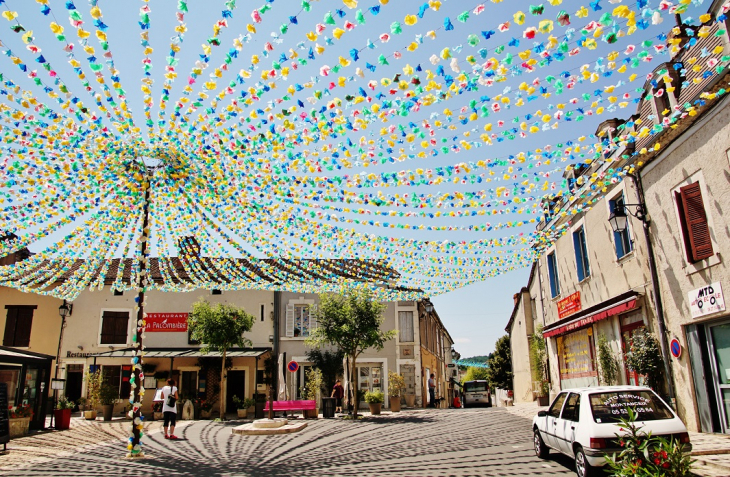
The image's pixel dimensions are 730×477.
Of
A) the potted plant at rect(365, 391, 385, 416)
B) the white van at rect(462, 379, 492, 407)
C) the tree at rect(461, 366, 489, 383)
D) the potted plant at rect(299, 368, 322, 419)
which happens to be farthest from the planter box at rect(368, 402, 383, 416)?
the tree at rect(461, 366, 489, 383)

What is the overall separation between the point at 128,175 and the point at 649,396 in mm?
9773

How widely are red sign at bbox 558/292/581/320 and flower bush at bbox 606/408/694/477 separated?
998 cm

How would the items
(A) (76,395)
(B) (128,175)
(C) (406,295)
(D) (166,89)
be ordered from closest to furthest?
(D) (166,89) < (B) (128,175) < (C) (406,295) < (A) (76,395)

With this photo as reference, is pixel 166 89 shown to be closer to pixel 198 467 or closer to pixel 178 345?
pixel 198 467

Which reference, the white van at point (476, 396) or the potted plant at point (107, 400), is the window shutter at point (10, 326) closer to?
the potted plant at point (107, 400)

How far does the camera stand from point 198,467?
9.10 meters

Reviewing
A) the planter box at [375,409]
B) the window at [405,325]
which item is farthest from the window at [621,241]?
the window at [405,325]

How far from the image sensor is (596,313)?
13805 millimetres

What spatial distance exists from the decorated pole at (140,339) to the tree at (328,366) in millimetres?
13914

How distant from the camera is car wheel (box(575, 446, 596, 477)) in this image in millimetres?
6734

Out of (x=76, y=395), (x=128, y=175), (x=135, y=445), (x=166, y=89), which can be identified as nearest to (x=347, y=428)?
(x=135, y=445)

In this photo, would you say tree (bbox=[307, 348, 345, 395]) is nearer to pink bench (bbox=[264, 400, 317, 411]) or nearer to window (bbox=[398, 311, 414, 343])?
window (bbox=[398, 311, 414, 343])

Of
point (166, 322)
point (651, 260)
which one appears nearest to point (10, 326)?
point (166, 322)

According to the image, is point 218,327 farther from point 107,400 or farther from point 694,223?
point 694,223
